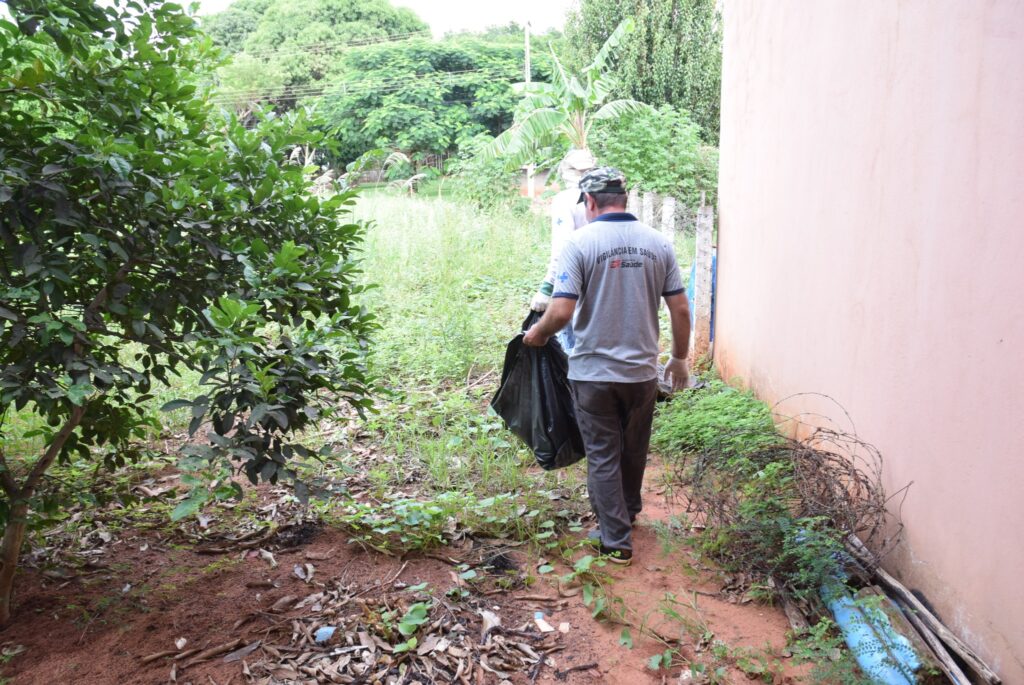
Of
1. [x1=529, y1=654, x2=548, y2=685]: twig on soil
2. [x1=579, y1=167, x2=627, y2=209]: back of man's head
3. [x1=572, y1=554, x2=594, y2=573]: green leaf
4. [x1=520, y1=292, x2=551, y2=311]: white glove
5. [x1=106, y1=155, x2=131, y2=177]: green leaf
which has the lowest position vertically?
[x1=529, y1=654, x2=548, y2=685]: twig on soil

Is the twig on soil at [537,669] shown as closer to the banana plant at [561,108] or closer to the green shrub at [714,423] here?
the green shrub at [714,423]

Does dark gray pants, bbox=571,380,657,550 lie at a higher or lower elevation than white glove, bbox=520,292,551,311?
lower

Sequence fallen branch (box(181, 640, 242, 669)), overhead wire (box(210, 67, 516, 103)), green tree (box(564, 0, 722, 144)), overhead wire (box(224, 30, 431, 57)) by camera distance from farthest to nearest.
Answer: overhead wire (box(224, 30, 431, 57)), overhead wire (box(210, 67, 516, 103)), green tree (box(564, 0, 722, 144)), fallen branch (box(181, 640, 242, 669))

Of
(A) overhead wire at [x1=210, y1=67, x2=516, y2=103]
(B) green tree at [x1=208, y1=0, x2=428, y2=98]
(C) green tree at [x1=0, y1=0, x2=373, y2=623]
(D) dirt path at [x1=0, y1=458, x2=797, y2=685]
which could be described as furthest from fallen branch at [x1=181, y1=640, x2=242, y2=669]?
(B) green tree at [x1=208, y1=0, x2=428, y2=98]

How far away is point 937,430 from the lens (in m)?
3.24

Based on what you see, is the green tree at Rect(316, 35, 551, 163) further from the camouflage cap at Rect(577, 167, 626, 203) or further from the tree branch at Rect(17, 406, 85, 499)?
the tree branch at Rect(17, 406, 85, 499)

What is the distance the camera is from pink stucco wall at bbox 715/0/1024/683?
9.10 ft

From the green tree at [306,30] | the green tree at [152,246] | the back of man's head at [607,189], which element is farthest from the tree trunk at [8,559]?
the green tree at [306,30]

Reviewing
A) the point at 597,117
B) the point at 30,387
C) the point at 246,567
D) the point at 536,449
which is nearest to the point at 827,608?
the point at 536,449

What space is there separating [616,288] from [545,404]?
99 cm

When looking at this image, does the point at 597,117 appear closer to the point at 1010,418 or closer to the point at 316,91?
the point at 1010,418

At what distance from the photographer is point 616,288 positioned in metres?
4.14

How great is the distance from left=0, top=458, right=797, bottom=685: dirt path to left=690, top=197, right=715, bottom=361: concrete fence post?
12.7ft

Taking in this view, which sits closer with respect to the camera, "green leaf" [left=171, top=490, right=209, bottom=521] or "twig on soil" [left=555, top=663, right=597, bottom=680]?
"green leaf" [left=171, top=490, right=209, bottom=521]
